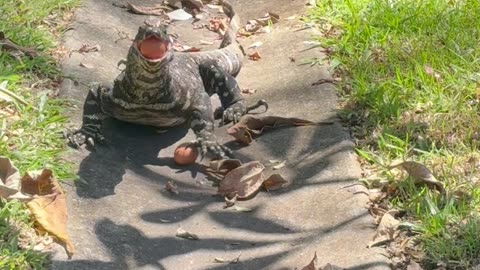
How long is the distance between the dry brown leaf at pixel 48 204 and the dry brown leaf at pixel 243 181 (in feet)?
3.80

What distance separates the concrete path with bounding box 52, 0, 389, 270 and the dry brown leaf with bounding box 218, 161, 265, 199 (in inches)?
2.6

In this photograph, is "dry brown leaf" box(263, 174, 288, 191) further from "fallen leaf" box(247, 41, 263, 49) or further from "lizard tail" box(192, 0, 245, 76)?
"fallen leaf" box(247, 41, 263, 49)

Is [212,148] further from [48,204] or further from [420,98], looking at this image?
[48,204]

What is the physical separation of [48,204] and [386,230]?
176 centimetres

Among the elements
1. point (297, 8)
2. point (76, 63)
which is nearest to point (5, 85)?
point (76, 63)

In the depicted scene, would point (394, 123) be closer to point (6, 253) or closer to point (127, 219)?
point (127, 219)

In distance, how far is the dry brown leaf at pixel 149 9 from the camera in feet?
28.8

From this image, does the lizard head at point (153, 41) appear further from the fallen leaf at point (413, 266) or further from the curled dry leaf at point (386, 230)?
the fallen leaf at point (413, 266)

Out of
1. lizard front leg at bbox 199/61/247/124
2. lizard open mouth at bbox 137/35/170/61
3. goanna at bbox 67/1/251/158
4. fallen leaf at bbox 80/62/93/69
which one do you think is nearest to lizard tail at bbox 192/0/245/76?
lizard front leg at bbox 199/61/247/124

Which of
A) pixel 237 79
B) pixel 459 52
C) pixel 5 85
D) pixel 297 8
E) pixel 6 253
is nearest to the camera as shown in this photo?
pixel 6 253

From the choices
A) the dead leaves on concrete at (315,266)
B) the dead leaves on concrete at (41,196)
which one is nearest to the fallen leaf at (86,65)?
the dead leaves on concrete at (41,196)

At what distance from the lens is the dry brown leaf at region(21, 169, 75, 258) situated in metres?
4.38

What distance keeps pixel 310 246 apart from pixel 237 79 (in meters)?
3.01

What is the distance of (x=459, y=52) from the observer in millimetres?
6574
